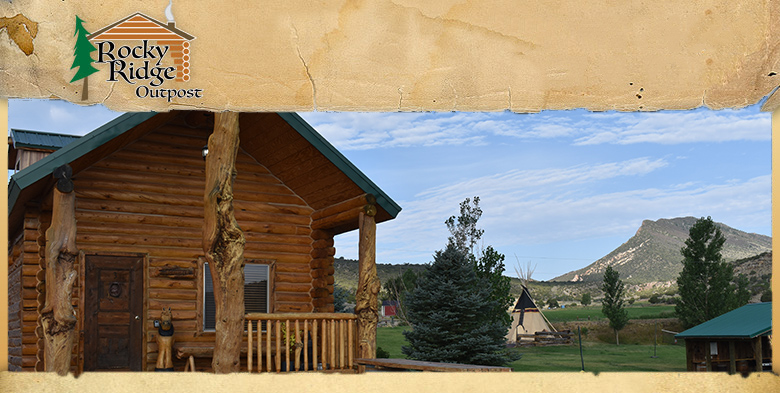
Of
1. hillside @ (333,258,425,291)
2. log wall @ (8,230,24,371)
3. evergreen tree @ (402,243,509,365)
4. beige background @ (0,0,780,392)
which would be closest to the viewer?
beige background @ (0,0,780,392)

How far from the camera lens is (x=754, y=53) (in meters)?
4.61

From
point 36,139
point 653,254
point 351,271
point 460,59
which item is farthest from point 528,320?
point 653,254

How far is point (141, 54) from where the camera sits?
488cm

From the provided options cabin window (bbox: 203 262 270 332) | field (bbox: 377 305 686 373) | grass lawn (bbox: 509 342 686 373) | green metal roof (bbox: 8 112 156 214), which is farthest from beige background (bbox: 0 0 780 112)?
grass lawn (bbox: 509 342 686 373)

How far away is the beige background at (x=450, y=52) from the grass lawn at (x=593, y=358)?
23882 mm

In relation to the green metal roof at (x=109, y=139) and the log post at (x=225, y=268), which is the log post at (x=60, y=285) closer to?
the green metal roof at (x=109, y=139)

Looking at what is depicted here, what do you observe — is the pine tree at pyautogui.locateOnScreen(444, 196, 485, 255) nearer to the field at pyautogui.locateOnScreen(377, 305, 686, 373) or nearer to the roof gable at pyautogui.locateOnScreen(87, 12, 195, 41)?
the field at pyautogui.locateOnScreen(377, 305, 686, 373)

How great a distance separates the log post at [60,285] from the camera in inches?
396

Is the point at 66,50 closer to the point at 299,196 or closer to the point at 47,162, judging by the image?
the point at 47,162

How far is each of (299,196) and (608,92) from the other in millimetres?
10241

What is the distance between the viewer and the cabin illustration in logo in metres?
4.68

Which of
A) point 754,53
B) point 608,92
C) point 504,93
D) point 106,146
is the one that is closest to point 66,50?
point 504,93

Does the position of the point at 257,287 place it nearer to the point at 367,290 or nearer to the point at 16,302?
the point at 367,290

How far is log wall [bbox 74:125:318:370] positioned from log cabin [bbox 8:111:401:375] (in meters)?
0.02
